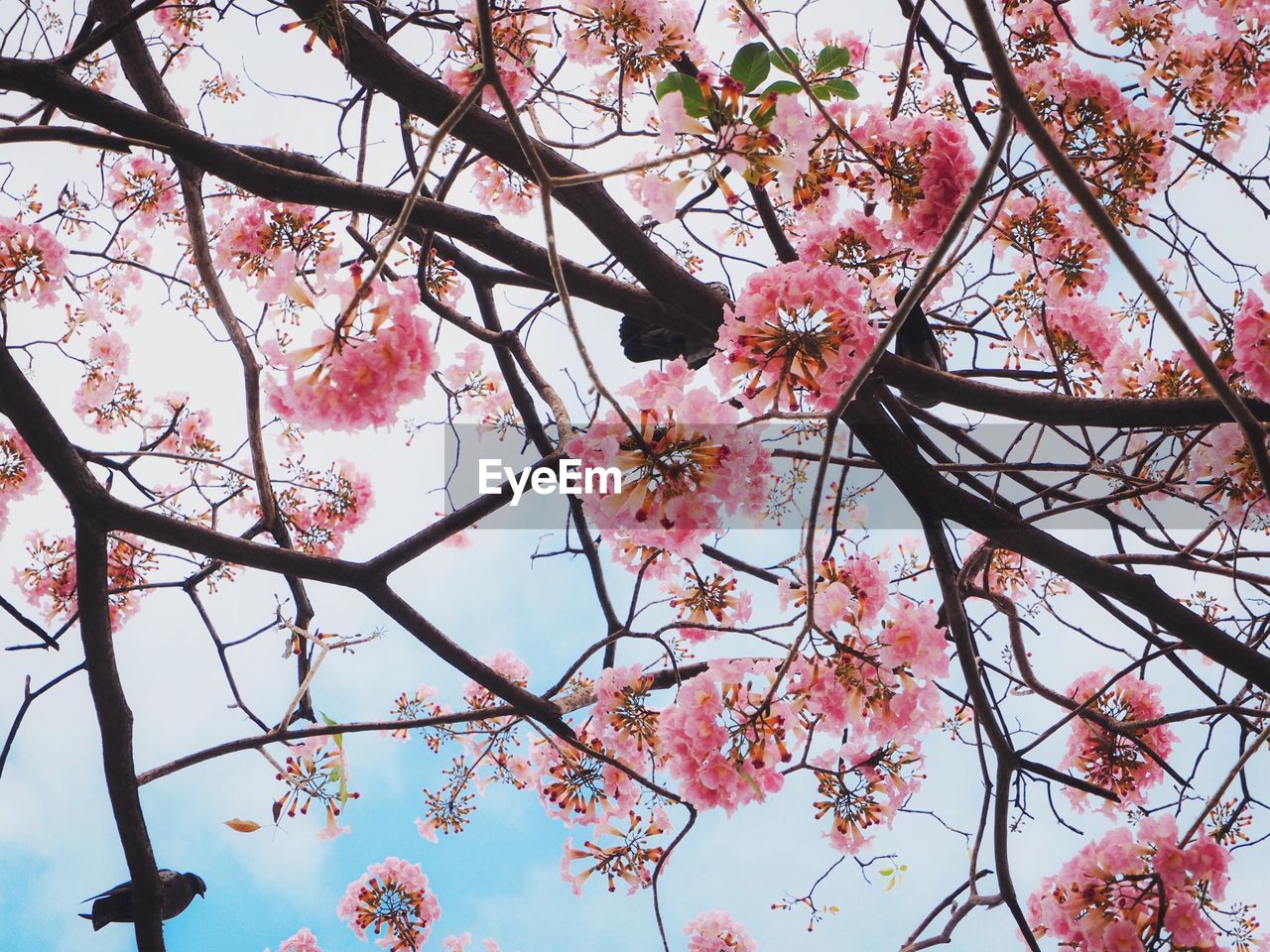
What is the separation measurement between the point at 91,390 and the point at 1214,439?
15.5ft

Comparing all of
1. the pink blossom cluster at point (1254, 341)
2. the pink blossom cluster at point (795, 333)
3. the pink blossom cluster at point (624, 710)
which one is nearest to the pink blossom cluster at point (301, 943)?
the pink blossom cluster at point (624, 710)

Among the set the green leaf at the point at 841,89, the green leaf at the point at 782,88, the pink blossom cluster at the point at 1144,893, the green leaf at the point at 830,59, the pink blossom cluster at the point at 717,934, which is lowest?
the pink blossom cluster at the point at 1144,893

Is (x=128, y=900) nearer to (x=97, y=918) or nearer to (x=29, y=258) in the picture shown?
(x=97, y=918)

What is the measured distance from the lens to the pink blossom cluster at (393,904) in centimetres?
304

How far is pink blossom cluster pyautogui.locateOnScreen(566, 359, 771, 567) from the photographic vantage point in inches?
53.0

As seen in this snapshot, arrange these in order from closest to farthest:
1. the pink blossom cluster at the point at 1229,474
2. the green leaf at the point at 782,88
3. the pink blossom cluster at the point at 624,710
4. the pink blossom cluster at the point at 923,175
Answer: the green leaf at the point at 782,88, the pink blossom cluster at the point at 1229,474, the pink blossom cluster at the point at 923,175, the pink blossom cluster at the point at 624,710

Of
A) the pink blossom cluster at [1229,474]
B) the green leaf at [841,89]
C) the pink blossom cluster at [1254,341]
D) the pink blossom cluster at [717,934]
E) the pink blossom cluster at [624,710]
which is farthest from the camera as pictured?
the pink blossom cluster at [717,934]

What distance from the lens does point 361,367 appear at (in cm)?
138

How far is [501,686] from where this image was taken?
220 cm

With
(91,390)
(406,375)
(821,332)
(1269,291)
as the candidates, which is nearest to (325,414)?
(406,375)

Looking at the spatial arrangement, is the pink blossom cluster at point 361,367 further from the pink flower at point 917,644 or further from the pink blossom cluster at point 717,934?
the pink blossom cluster at point 717,934

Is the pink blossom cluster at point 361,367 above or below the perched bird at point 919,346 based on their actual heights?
below

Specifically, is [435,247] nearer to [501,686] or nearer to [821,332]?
[501,686]

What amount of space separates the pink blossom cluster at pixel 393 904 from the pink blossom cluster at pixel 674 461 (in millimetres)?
2405
